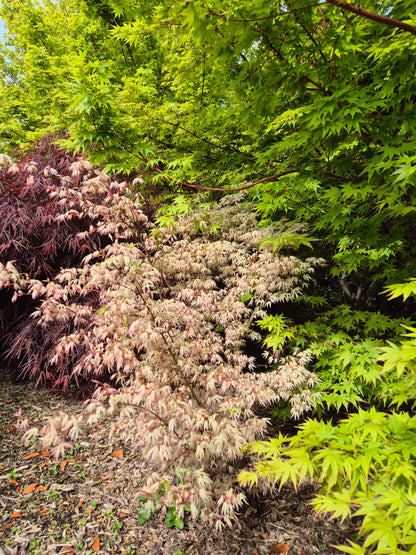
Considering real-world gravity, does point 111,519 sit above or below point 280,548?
above

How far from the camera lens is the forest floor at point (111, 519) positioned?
84.7 inches

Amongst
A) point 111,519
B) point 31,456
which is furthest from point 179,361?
point 31,456

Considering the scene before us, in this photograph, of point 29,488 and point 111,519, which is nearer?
point 111,519

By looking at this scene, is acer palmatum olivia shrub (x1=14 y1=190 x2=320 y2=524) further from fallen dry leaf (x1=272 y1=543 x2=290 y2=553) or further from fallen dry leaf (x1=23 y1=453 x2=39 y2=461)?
fallen dry leaf (x1=23 y1=453 x2=39 y2=461)

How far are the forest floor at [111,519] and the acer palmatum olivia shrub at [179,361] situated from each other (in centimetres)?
26

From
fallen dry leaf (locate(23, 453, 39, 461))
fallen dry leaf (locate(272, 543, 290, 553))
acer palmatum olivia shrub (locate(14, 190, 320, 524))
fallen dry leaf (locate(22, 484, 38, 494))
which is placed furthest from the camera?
fallen dry leaf (locate(23, 453, 39, 461))

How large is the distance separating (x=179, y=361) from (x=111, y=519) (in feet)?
4.74

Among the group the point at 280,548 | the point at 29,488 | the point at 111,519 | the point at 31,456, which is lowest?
the point at 280,548

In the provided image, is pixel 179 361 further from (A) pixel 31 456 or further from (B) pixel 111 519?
(A) pixel 31 456

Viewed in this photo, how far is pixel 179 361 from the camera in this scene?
2398 mm

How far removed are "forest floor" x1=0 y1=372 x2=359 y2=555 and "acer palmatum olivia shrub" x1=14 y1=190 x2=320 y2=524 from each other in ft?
0.84

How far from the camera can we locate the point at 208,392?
257 cm

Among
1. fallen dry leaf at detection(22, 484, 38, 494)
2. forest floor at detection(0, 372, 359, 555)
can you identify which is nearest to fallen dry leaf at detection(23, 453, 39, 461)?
forest floor at detection(0, 372, 359, 555)

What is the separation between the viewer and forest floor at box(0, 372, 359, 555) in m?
2.15
